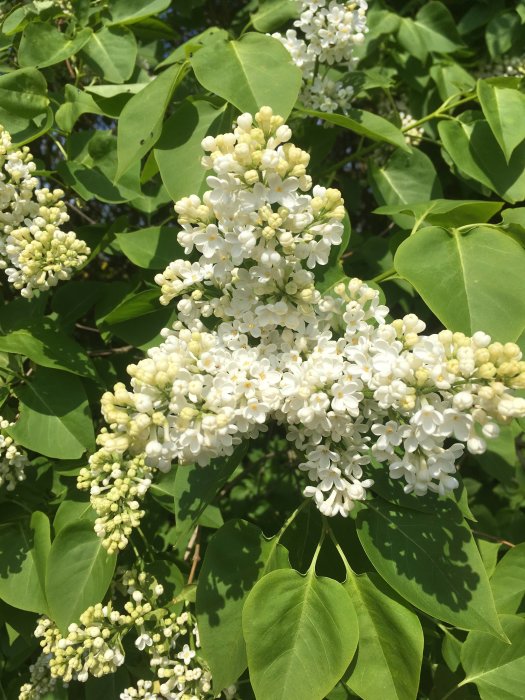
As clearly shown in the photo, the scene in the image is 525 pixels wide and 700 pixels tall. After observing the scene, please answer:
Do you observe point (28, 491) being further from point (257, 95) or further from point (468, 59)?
point (468, 59)

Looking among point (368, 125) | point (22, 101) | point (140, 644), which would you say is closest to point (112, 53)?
point (22, 101)

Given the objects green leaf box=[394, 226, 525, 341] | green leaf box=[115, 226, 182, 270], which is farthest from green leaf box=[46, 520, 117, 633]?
green leaf box=[394, 226, 525, 341]

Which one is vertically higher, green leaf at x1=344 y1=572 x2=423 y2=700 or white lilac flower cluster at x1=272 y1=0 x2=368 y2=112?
white lilac flower cluster at x1=272 y1=0 x2=368 y2=112

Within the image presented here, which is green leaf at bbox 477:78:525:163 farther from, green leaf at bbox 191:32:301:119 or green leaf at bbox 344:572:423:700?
green leaf at bbox 344:572:423:700

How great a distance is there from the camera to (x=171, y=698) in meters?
1.80

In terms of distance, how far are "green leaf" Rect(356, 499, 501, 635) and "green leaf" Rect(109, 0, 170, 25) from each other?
2148 mm

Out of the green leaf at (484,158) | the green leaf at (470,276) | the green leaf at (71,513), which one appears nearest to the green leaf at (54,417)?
the green leaf at (71,513)

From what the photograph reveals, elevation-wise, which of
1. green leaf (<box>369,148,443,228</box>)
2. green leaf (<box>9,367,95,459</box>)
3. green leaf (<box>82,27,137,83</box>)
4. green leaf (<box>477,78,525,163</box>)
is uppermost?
green leaf (<box>82,27,137,83</box>)

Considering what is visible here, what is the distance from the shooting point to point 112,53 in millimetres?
2408

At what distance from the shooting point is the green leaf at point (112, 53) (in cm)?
238

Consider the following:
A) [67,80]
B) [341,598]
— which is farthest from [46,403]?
[67,80]

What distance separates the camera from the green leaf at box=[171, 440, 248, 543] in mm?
1624

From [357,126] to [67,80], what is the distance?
1.75m

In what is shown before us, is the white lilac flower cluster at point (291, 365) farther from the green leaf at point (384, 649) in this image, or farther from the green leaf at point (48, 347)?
the green leaf at point (48, 347)
